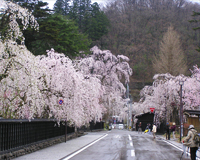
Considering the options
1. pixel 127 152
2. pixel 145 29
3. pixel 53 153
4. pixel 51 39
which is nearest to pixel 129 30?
pixel 145 29

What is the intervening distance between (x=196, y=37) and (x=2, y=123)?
275ft

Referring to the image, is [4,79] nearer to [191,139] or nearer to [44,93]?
[44,93]

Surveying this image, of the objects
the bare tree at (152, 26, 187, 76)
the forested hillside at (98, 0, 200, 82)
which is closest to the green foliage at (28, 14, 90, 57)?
the bare tree at (152, 26, 187, 76)

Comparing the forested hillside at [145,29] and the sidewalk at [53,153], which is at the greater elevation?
the forested hillside at [145,29]

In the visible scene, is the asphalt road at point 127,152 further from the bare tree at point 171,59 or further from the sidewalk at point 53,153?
the bare tree at point 171,59

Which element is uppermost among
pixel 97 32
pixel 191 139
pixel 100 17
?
pixel 100 17

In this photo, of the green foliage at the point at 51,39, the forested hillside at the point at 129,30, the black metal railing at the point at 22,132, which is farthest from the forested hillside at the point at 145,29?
the black metal railing at the point at 22,132

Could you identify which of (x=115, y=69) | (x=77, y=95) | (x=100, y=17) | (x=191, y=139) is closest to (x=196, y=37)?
(x=100, y=17)

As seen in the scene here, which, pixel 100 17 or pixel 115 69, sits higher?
pixel 100 17

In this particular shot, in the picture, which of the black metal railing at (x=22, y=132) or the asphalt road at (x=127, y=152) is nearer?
the black metal railing at (x=22, y=132)

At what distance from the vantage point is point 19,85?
42.2 feet

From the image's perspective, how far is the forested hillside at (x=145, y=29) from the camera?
84.0 meters

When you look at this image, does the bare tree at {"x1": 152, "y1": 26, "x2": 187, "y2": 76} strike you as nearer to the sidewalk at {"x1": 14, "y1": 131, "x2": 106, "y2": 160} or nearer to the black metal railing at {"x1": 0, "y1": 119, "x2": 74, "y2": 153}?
the black metal railing at {"x1": 0, "y1": 119, "x2": 74, "y2": 153}

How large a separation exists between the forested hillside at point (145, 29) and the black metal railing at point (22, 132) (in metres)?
61.4
